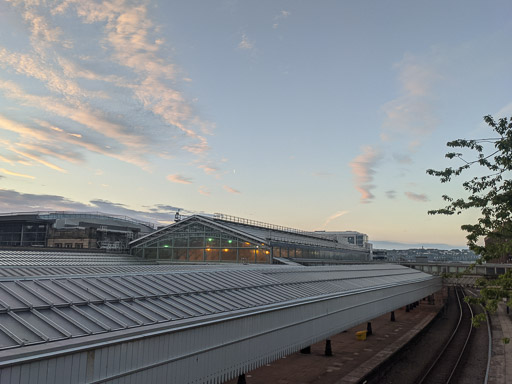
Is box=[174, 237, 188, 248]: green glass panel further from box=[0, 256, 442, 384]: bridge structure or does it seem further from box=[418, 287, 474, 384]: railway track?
box=[418, 287, 474, 384]: railway track

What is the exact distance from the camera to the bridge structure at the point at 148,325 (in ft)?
33.7

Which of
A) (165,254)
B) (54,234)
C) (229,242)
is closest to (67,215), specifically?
(54,234)

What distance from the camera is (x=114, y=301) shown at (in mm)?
14516

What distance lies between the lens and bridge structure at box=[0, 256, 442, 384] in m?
10.3

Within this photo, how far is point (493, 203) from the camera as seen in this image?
15664mm

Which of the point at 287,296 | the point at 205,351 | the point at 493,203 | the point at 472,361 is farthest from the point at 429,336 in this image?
the point at 205,351

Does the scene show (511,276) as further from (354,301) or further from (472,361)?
(472,361)

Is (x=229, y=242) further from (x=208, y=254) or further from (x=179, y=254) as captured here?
(x=179, y=254)

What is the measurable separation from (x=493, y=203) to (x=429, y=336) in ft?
107

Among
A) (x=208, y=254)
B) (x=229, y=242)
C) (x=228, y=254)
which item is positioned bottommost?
(x=208, y=254)

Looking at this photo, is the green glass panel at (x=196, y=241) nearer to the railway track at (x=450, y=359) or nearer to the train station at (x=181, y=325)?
the train station at (x=181, y=325)

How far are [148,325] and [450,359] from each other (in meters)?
29.4

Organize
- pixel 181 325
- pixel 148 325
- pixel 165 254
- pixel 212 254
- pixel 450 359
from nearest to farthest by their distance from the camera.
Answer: pixel 148 325
pixel 181 325
pixel 450 359
pixel 212 254
pixel 165 254

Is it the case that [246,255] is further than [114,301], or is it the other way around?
[246,255]
